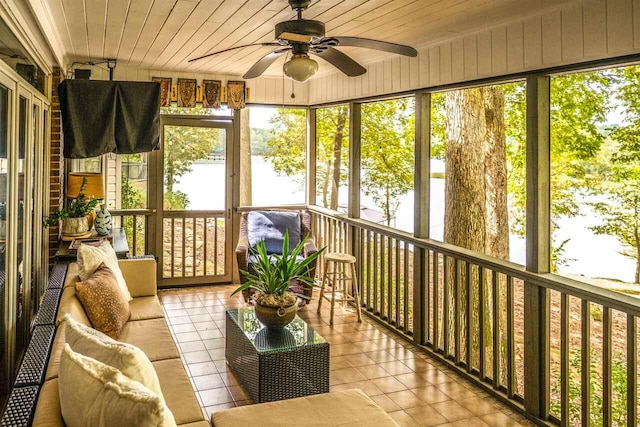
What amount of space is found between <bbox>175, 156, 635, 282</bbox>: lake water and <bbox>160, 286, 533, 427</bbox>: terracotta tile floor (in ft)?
3.91

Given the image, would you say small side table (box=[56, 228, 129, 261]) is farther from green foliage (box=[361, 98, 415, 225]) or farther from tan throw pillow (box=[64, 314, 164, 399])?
green foliage (box=[361, 98, 415, 225])

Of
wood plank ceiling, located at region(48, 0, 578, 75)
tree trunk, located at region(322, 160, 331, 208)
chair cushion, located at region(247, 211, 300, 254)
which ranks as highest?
wood plank ceiling, located at region(48, 0, 578, 75)

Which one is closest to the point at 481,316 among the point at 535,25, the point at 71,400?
the point at 535,25

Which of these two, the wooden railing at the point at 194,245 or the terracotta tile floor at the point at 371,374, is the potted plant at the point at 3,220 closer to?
the terracotta tile floor at the point at 371,374

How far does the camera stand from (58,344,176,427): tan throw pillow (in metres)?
1.43

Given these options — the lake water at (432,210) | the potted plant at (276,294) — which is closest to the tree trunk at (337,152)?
the lake water at (432,210)

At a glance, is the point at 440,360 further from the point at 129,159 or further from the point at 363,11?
the point at 129,159

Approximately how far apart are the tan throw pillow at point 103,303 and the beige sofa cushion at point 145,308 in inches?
10.7

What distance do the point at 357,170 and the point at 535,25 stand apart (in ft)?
8.90

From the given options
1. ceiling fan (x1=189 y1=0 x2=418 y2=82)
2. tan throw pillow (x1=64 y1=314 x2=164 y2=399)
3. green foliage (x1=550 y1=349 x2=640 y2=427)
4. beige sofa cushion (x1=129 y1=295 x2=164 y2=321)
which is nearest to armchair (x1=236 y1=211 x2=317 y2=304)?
beige sofa cushion (x1=129 y1=295 x2=164 y2=321)

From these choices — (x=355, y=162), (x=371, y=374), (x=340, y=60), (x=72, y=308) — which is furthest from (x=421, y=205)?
(x=72, y=308)

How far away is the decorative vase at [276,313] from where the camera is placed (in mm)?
3332

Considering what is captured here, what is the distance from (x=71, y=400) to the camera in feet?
5.22

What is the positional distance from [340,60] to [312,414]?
2.22m
